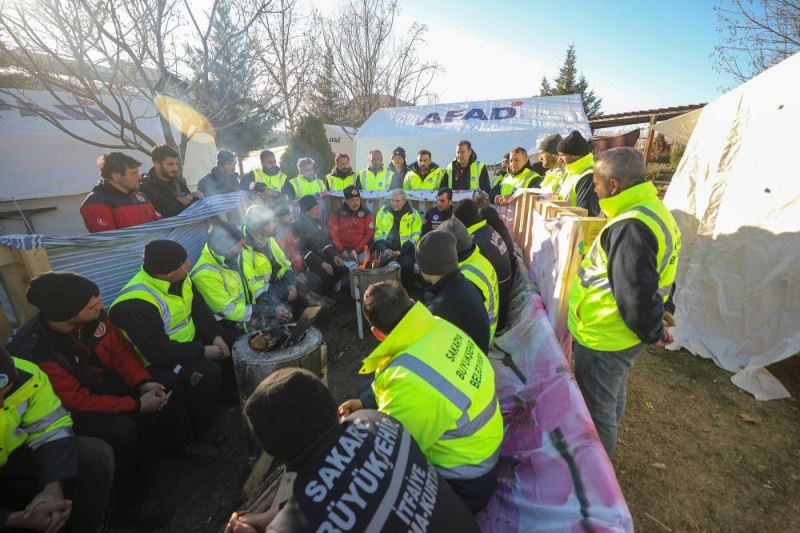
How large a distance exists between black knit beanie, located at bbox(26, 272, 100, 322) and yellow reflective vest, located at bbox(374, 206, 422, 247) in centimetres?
416

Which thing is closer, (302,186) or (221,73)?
(221,73)

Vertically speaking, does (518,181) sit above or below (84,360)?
above

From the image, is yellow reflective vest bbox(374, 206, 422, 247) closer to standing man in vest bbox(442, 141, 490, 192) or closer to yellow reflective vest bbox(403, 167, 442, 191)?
yellow reflective vest bbox(403, 167, 442, 191)

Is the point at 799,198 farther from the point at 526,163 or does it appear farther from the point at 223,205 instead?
the point at 223,205

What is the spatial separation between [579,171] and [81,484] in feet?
16.4

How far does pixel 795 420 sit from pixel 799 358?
4.60ft

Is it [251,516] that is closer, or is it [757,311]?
[251,516]

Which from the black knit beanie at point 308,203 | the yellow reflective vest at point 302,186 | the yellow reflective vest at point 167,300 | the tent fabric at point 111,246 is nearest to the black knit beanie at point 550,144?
the black knit beanie at point 308,203

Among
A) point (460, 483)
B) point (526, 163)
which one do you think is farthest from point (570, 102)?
point (460, 483)

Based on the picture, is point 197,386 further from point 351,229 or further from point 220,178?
point 220,178

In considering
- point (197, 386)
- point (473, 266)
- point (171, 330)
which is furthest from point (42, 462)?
point (473, 266)

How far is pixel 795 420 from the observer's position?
333 centimetres

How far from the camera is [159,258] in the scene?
9.36 ft

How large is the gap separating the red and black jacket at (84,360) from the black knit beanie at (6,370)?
1.37ft
